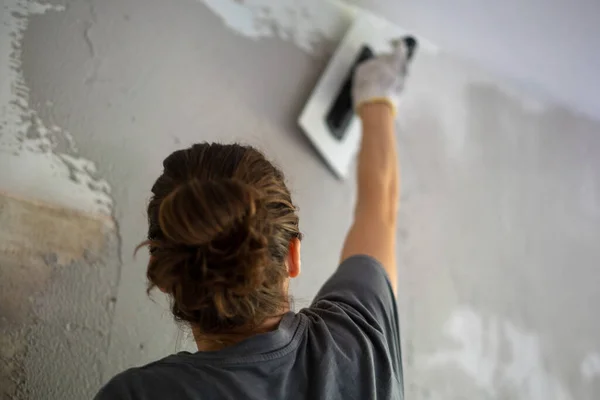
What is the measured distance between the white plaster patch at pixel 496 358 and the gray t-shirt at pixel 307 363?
66 cm

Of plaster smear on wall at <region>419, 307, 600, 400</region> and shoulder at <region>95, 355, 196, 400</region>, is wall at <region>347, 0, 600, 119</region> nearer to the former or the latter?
plaster smear on wall at <region>419, 307, 600, 400</region>

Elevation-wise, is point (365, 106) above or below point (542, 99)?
below

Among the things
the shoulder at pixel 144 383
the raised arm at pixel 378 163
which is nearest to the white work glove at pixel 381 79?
the raised arm at pixel 378 163

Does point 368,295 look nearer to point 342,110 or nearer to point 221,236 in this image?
point 221,236

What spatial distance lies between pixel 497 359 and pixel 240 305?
1153mm

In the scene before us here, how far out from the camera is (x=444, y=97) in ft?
5.10

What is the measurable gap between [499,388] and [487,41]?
39.1 inches

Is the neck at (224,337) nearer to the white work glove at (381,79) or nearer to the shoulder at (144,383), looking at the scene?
the shoulder at (144,383)

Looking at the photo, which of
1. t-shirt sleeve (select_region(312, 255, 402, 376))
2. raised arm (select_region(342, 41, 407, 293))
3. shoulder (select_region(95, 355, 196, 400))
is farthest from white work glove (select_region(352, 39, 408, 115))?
shoulder (select_region(95, 355, 196, 400))

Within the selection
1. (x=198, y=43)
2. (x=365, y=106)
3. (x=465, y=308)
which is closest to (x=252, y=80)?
(x=198, y=43)

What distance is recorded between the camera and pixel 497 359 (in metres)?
1.51

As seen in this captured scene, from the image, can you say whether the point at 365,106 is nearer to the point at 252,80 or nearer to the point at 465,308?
the point at 252,80

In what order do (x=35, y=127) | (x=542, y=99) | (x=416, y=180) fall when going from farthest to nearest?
(x=542, y=99)
(x=416, y=180)
(x=35, y=127)

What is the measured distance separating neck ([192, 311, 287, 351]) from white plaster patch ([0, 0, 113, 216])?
0.39 meters
